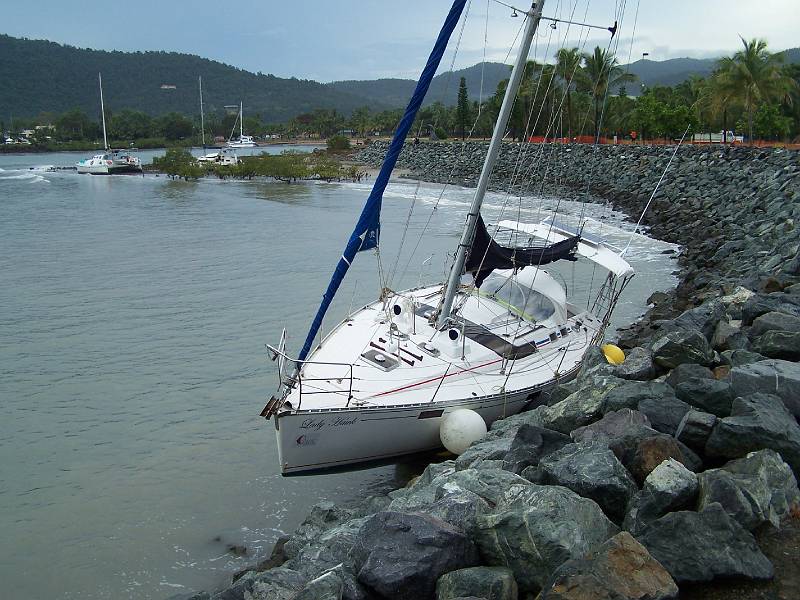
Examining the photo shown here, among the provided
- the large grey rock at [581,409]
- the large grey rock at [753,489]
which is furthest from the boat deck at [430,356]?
the large grey rock at [753,489]

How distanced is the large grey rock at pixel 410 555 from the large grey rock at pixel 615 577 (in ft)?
2.77

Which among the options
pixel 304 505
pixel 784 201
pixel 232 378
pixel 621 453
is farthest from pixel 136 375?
pixel 784 201

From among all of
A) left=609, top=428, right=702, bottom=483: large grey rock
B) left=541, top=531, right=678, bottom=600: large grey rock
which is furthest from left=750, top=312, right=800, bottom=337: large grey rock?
left=541, top=531, right=678, bottom=600: large grey rock

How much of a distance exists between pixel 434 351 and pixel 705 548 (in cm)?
736

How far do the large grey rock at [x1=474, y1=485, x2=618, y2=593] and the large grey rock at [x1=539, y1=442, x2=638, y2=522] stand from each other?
23 centimetres

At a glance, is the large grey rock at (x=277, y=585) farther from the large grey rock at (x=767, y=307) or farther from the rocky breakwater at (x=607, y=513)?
the large grey rock at (x=767, y=307)

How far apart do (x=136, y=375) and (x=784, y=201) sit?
2335 centimetres

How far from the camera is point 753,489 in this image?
5301 mm

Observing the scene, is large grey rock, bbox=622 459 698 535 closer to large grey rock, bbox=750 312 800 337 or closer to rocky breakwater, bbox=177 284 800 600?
rocky breakwater, bbox=177 284 800 600

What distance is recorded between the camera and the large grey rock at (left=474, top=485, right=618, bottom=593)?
5055mm

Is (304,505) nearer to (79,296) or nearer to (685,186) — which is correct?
(79,296)

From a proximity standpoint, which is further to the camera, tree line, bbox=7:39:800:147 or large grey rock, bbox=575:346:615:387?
tree line, bbox=7:39:800:147

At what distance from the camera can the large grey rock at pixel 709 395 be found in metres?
6.98

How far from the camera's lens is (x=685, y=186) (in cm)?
3731
